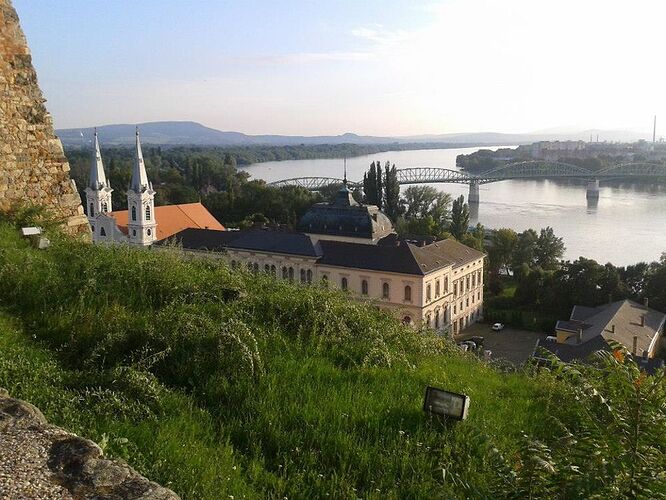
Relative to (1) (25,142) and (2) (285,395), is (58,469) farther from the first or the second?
(1) (25,142)

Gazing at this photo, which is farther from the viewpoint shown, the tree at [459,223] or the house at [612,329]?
the tree at [459,223]

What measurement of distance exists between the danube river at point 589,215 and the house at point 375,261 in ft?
44.5

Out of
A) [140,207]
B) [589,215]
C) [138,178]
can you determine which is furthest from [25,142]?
[589,215]

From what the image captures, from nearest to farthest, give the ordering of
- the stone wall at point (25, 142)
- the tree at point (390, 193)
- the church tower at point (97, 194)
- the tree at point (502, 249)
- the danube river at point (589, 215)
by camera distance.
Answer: the stone wall at point (25, 142) → the church tower at point (97, 194) → the tree at point (502, 249) → the danube river at point (589, 215) → the tree at point (390, 193)

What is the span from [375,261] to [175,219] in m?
15.0

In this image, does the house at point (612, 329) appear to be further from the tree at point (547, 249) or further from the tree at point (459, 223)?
the tree at point (459, 223)

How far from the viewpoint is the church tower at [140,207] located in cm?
3117

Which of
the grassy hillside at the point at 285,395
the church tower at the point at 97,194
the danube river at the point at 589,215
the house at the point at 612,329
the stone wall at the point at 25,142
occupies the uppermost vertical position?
the stone wall at the point at 25,142

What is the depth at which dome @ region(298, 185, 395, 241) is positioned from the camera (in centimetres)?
3120

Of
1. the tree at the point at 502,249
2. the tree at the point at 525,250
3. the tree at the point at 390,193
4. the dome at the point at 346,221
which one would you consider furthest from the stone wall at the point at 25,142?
the tree at the point at 390,193

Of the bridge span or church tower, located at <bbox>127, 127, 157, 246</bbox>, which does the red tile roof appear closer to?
church tower, located at <bbox>127, 127, 157, 246</bbox>

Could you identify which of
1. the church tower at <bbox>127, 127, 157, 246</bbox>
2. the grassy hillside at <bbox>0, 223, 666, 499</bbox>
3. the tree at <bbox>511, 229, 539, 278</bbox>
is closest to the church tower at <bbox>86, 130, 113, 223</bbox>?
the church tower at <bbox>127, 127, 157, 246</bbox>

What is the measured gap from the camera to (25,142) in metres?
6.61

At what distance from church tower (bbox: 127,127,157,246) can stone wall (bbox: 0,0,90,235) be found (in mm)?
24647
